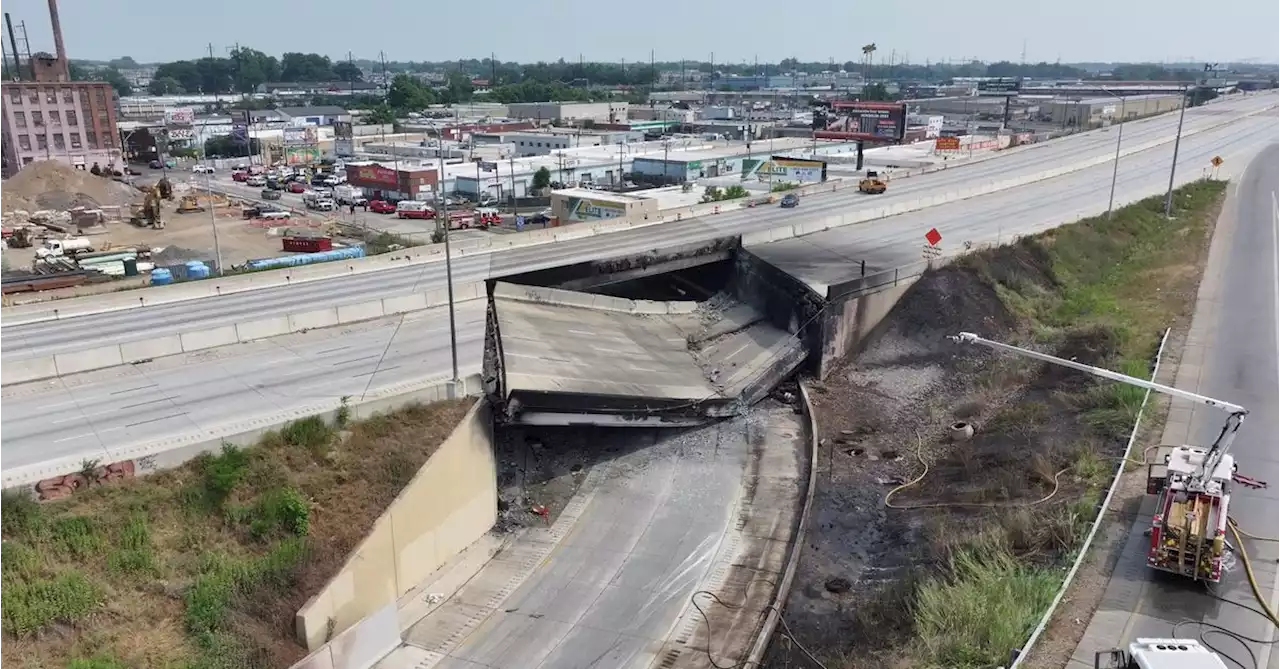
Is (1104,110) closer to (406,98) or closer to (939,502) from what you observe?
(939,502)

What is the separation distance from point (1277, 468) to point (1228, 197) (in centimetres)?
4752

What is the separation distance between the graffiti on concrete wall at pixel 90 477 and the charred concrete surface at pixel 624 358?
8170mm

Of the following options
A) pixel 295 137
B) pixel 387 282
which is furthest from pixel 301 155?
pixel 387 282

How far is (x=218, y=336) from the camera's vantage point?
90.3ft

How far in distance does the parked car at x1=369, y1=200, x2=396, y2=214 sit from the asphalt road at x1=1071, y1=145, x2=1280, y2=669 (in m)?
62.0

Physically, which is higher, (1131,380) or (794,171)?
(1131,380)

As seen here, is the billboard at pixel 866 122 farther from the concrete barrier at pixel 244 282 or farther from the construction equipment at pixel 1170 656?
the construction equipment at pixel 1170 656

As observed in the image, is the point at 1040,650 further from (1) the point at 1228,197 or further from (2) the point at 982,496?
(1) the point at 1228,197

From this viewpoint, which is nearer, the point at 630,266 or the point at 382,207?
the point at 630,266

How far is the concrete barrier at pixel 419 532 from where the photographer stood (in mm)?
17375

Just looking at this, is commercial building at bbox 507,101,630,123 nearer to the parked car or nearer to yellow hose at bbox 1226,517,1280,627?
the parked car

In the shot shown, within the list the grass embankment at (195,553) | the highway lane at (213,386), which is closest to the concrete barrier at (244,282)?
the highway lane at (213,386)

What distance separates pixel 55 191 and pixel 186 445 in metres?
71.3

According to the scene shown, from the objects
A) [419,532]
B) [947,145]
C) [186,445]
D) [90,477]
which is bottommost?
[419,532]
